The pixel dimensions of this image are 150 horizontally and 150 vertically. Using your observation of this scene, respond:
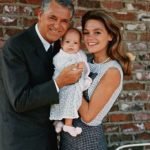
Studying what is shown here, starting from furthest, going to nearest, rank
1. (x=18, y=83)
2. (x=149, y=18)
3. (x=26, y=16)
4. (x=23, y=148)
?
1. (x=149, y=18)
2. (x=26, y=16)
3. (x=23, y=148)
4. (x=18, y=83)

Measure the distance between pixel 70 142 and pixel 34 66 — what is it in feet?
1.63

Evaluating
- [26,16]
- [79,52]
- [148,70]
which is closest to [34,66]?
[79,52]

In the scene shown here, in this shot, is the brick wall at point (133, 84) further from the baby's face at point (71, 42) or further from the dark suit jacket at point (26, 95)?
the dark suit jacket at point (26, 95)

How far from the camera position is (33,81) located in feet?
7.32

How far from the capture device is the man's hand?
219cm

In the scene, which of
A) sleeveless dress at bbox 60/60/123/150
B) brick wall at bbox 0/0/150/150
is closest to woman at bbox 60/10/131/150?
sleeveless dress at bbox 60/60/123/150

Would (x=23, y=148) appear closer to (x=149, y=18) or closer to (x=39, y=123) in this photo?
(x=39, y=123)

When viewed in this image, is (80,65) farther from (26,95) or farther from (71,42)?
(26,95)

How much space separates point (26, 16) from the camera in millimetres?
3018

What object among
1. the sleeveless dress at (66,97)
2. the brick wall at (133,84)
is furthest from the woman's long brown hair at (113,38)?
the brick wall at (133,84)

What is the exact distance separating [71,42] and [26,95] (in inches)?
15.7

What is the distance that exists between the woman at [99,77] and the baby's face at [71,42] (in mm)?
127

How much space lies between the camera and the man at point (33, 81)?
2145 mm

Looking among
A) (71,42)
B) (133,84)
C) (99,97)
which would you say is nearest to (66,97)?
(99,97)
